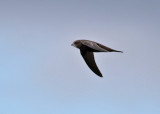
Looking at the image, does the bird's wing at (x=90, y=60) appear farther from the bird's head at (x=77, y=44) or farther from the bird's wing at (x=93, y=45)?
the bird's wing at (x=93, y=45)

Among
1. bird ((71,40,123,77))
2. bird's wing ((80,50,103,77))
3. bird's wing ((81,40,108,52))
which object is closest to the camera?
bird's wing ((81,40,108,52))

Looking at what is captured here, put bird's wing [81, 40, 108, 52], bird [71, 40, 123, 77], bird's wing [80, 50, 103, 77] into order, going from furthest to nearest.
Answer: bird's wing [80, 50, 103, 77] → bird [71, 40, 123, 77] → bird's wing [81, 40, 108, 52]

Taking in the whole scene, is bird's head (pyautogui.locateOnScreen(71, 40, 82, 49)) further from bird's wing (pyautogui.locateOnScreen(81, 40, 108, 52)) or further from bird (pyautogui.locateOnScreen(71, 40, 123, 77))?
bird's wing (pyautogui.locateOnScreen(81, 40, 108, 52))

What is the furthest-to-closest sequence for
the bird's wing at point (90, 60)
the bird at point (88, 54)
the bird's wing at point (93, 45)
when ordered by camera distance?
the bird's wing at point (90, 60) < the bird at point (88, 54) < the bird's wing at point (93, 45)

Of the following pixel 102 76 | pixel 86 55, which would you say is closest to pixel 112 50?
pixel 102 76

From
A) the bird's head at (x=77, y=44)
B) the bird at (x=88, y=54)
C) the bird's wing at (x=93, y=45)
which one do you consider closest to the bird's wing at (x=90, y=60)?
the bird at (x=88, y=54)

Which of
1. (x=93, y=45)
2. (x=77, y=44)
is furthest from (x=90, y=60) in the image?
(x=93, y=45)

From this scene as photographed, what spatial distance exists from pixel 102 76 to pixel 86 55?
0.74 meters

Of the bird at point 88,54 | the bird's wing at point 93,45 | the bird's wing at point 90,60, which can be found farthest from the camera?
the bird's wing at point 90,60

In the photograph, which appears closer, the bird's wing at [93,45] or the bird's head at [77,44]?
the bird's wing at [93,45]

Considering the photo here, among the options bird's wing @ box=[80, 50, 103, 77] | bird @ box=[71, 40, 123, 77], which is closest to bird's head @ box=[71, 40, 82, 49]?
bird @ box=[71, 40, 123, 77]

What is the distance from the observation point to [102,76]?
5.76 meters

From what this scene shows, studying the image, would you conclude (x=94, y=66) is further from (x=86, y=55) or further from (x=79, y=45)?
(x=79, y=45)

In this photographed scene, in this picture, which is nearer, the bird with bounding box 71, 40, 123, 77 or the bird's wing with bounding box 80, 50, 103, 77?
the bird with bounding box 71, 40, 123, 77
